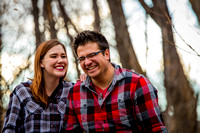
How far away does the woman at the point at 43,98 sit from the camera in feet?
7.88

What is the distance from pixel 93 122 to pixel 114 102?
1.02 feet

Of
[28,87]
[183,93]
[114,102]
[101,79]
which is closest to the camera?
[114,102]

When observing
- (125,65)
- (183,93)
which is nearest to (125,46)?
(125,65)

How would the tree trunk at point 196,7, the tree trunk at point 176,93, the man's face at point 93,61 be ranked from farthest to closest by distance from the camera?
1. the tree trunk at point 176,93
2. the man's face at point 93,61
3. the tree trunk at point 196,7

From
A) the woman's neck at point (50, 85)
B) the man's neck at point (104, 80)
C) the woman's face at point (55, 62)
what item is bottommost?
the man's neck at point (104, 80)

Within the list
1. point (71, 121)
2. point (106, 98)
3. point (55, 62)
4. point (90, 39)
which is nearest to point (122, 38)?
point (55, 62)

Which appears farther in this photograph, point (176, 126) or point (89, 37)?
point (176, 126)

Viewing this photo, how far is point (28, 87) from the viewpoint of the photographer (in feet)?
8.72

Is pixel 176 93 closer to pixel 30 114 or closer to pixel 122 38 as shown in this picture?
pixel 122 38

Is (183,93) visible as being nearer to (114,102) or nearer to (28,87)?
(114,102)

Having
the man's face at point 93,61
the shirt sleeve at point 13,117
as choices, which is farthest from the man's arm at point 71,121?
the shirt sleeve at point 13,117

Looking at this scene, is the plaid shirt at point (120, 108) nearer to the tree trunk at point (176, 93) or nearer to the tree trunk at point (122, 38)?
the tree trunk at point (176, 93)

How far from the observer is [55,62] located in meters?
2.53

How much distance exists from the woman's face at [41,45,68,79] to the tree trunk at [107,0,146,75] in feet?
5.87
